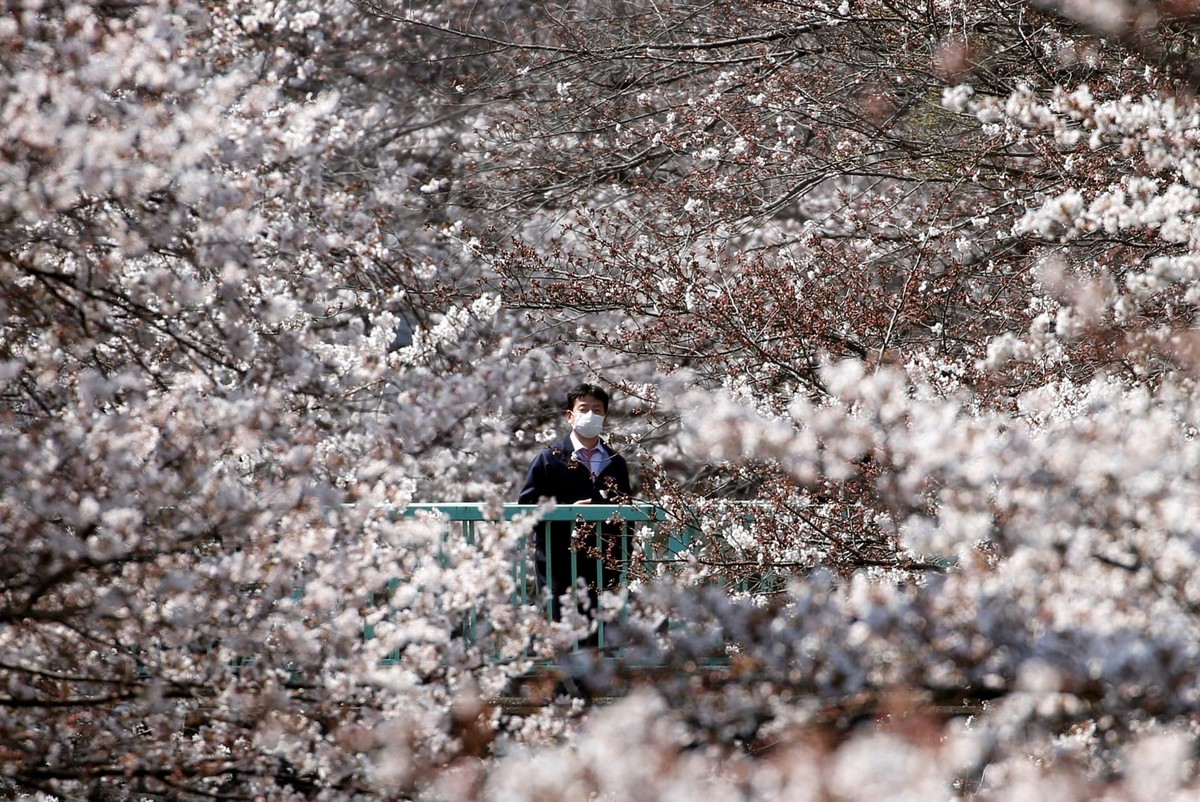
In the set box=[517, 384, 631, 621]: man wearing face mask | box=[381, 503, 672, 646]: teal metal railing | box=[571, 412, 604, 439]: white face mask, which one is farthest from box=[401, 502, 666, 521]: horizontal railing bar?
box=[571, 412, 604, 439]: white face mask

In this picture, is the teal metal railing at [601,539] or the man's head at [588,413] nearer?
the teal metal railing at [601,539]

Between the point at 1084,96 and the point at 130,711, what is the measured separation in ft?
14.0

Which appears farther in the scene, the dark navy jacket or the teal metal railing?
the dark navy jacket

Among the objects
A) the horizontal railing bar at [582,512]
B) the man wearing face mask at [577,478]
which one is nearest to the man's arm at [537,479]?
the man wearing face mask at [577,478]

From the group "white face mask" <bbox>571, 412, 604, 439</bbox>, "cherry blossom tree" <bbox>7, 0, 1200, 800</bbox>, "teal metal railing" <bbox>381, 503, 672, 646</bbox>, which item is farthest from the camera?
"white face mask" <bbox>571, 412, 604, 439</bbox>

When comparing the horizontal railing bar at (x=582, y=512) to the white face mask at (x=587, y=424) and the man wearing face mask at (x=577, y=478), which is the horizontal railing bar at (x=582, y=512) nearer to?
the man wearing face mask at (x=577, y=478)

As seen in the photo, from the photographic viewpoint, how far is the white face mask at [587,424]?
7785mm

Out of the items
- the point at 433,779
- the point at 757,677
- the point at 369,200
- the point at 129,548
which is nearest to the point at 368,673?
the point at 433,779

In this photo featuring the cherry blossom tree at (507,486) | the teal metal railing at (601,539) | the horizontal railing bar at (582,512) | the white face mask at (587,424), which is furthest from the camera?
the white face mask at (587,424)

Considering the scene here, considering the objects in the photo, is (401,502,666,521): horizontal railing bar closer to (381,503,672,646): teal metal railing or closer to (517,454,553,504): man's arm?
(381,503,672,646): teal metal railing

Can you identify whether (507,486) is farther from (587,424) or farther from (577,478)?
(577,478)

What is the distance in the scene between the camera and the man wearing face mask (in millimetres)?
7809

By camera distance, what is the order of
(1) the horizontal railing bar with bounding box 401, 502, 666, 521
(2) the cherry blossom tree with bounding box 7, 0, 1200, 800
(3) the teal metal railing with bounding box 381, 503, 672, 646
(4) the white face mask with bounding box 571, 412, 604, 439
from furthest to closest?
(4) the white face mask with bounding box 571, 412, 604, 439, (1) the horizontal railing bar with bounding box 401, 502, 666, 521, (3) the teal metal railing with bounding box 381, 503, 672, 646, (2) the cherry blossom tree with bounding box 7, 0, 1200, 800

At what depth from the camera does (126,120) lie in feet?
13.8
